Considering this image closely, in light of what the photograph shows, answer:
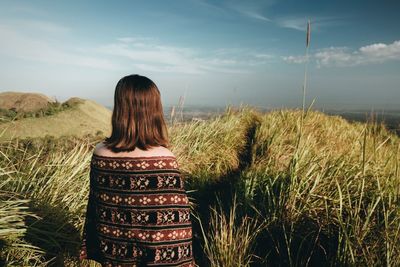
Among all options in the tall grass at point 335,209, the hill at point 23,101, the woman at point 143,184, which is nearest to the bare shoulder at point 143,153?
the woman at point 143,184

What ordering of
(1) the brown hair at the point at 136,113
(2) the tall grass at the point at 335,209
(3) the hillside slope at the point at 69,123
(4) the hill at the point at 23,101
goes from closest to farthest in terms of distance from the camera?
(1) the brown hair at the point at 136,113, (2) the tall grass at the point at 335,209, (3) the hillside slope at the point at 69,123, (4) the hill at the point at 23,101

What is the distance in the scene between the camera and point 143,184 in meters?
2.14

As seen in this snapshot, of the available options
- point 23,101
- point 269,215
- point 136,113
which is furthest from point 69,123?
point 136,113

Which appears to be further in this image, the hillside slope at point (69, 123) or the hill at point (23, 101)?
the hill at point (23, 101)

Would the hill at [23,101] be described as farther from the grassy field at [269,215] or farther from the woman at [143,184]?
the woman at [143,184]

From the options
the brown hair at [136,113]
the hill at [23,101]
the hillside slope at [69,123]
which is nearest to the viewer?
the brown hair at [136,113]

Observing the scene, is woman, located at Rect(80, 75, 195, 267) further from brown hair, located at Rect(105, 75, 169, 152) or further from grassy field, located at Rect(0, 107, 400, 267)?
grassy field, located at Rect(0, 107, 400, 267)

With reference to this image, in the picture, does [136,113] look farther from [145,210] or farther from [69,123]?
[69,123]

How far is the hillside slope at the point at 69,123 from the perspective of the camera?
7199mm

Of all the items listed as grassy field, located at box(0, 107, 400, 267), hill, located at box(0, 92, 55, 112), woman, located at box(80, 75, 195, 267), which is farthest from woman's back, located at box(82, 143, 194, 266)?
hill, located at box(0, 92, 55, 112)

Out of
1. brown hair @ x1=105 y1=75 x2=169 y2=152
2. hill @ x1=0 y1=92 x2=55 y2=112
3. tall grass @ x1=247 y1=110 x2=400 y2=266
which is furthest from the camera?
hill @ x1=0 y1=92 x2=55 y2=112

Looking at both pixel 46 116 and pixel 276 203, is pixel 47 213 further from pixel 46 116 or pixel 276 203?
pixel 46 116

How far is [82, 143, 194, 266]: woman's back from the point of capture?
2150 mm

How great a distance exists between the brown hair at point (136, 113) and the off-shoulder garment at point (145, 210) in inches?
4.2
